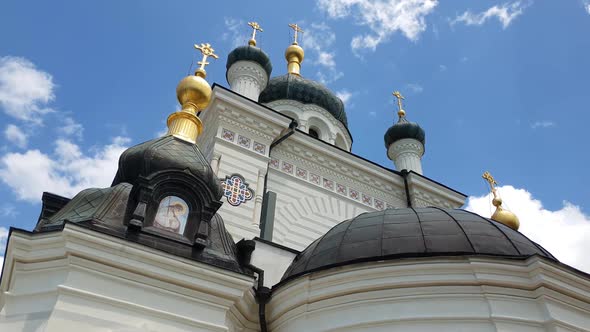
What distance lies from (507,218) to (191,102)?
770 cm

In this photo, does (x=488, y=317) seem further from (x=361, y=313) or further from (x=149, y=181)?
(x=149, y=181)

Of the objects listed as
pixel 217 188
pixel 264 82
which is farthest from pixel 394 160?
pixel 217 188

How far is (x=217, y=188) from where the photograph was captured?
7.29m

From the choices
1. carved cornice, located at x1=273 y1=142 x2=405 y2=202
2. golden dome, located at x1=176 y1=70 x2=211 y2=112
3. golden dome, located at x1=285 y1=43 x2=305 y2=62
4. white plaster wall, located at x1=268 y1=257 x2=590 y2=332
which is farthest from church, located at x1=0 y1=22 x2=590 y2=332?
golden dome, located at x1=285 y1=43 x2=305 y2=62

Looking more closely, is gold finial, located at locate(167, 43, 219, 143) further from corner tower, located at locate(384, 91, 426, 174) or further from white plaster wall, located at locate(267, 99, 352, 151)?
corner tower, located at locate(384, 91, 426, 174)

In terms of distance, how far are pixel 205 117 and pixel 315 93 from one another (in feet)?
17.4

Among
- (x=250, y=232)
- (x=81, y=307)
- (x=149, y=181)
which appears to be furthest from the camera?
(x=250, y=232)

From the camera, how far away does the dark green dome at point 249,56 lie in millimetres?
12609

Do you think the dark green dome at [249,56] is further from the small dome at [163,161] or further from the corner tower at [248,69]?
the small dome at [163,161]

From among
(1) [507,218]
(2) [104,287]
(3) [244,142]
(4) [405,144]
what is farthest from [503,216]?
(2) [104,287]

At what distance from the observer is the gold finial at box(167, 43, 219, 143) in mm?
8602

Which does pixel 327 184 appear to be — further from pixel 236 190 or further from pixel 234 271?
pixel 234 271

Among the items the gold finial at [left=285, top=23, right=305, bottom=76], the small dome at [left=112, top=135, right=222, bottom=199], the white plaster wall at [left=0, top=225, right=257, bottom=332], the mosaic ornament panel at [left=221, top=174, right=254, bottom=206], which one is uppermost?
the gold finial at [left=285, top=23, right=305, bottom=76]

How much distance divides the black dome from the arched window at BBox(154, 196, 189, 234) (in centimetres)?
151
